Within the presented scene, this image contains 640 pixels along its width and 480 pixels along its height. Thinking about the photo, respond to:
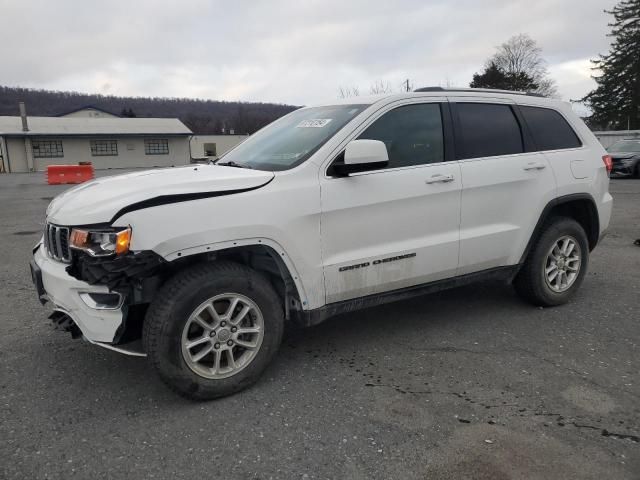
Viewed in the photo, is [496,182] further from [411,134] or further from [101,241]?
[101,241]

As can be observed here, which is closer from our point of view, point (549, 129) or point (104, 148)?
point (549, 129)

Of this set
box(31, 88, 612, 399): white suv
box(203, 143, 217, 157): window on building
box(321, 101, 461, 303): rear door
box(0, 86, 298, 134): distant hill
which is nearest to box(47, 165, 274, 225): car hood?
box(31, 88, 612, 399): white suv

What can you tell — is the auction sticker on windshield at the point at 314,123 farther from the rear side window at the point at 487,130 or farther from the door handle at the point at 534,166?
the door handle at the point at 534,166

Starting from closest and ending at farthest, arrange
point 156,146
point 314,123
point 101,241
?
point 101,241, point 314,123, point 156,146

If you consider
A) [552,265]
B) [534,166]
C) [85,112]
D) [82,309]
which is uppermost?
[85,112]

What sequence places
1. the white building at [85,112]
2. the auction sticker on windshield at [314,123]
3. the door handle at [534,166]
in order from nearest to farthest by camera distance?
the auction sticker on windshield at [314,123], the door handle at [534,166], the white building at [85,112]

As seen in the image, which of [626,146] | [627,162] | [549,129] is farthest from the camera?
[626,146]

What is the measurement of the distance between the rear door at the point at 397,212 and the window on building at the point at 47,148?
46410 mm

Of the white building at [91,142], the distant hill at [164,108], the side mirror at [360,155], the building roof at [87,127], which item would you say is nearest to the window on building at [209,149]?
the white building at [91,142]

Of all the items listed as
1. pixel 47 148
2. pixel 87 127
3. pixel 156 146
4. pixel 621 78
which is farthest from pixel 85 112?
pixel 621 78

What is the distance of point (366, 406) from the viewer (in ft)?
10.3

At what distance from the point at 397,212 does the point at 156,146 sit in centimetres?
4838

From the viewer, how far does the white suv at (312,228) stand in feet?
9.73

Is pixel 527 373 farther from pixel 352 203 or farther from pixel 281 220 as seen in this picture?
pixel 281 220
